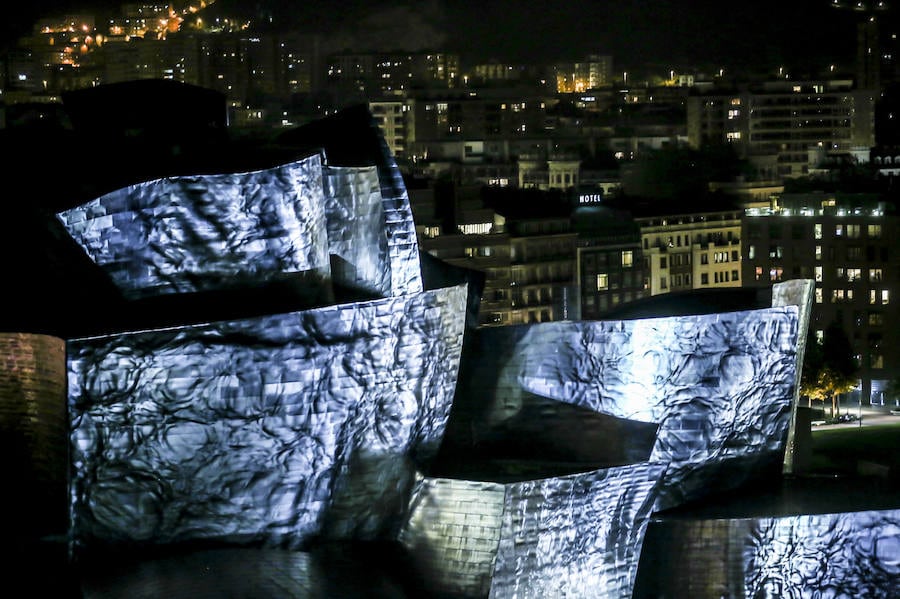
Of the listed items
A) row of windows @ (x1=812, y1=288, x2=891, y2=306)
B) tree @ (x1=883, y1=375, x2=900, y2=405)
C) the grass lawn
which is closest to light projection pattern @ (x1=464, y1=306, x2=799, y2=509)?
the grass lawn

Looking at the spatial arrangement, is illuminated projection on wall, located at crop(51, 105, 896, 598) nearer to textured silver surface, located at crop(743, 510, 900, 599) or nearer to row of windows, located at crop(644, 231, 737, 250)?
textured silver surface, located at crop(743, 510, 900, 599)

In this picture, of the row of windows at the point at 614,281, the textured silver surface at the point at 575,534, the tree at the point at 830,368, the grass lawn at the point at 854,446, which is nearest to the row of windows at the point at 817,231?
the row of windows at the point at 614,281

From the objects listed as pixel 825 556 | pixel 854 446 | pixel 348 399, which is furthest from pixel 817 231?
pixel 348 399

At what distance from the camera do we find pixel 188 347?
40.2ft

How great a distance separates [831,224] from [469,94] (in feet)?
94.0

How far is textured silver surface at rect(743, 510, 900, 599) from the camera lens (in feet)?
45.9

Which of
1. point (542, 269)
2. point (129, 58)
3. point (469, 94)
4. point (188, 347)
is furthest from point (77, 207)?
point (469, 94)

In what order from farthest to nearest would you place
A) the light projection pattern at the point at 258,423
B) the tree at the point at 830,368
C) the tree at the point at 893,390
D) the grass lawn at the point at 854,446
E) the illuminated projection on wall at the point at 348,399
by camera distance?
the tree at the point at 893,390 → the tree at the point at 830,368 → the grass lawn at the point at 854,446 → the illuminated projection on wall at the point at 348,399 → the light projection pattern at the point at 258,423

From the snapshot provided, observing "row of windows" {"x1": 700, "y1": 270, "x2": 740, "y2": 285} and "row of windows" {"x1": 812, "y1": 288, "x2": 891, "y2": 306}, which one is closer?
"row of windows" {"x1": 812, "y1": 288, "x2": 891, "y2": 306}

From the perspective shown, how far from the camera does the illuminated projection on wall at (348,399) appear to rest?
12.2 m

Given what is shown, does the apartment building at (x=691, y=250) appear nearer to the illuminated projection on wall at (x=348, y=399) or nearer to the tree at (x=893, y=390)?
the tree at (x=893, y=390)

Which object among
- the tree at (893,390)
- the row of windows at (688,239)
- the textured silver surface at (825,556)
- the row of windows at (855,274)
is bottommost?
the tree at (893,390)

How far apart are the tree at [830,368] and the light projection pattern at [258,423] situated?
2586cm

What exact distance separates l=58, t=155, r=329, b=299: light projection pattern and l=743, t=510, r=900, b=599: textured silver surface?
15.0ft
